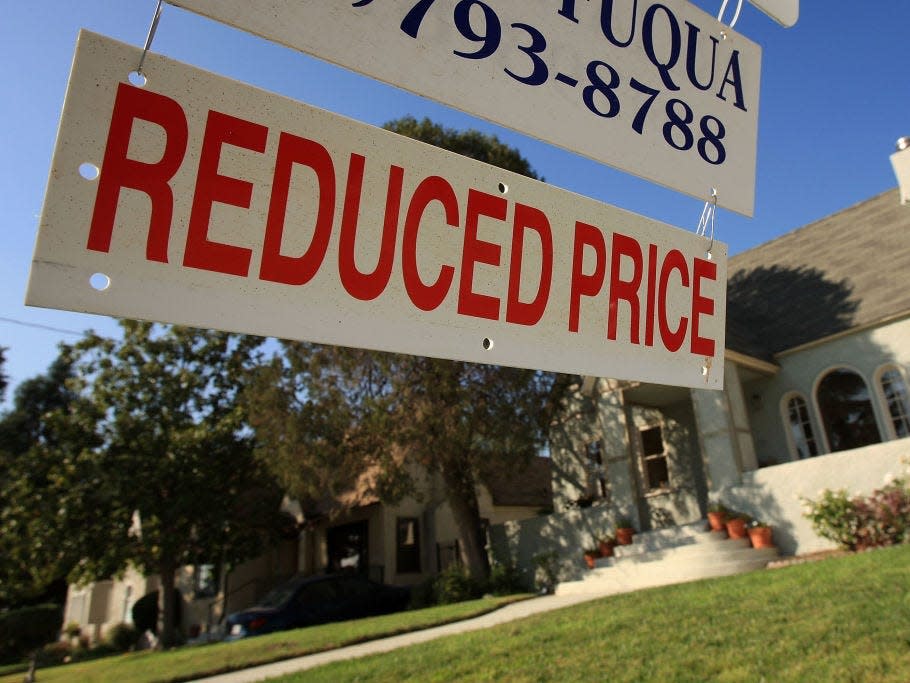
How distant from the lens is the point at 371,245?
164 cm

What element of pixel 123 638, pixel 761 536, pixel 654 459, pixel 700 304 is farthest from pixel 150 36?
pixel 123 638

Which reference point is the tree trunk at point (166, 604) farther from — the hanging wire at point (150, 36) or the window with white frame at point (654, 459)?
the hanging wire at point (150, 36)

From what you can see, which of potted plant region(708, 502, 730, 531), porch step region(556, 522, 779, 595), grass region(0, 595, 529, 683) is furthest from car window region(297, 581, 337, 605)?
potted plant region(708, 502, 730, 531)

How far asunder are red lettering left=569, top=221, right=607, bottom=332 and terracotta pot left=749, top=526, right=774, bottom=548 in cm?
1323

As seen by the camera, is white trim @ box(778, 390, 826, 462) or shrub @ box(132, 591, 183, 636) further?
shrub @ box(132, 591, 183, 636)

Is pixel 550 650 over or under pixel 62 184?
under

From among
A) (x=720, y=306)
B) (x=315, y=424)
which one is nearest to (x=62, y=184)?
(x=720, y=306)

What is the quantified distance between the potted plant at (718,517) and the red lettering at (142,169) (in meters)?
14.8

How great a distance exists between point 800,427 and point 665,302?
15926 mm

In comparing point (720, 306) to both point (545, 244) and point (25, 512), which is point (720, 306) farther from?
point (25, 512)

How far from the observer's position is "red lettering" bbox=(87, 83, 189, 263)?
52.9 inches

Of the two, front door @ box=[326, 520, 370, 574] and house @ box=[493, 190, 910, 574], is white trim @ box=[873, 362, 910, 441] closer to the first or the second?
house @ box=[493, 190, 910, 574]

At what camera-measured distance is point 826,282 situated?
17344mm

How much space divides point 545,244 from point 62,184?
1200mm
